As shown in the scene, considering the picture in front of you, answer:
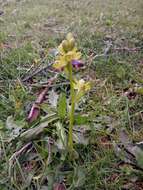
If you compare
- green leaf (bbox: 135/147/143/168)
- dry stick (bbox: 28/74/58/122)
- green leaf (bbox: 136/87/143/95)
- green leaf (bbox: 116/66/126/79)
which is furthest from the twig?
green leaf (bbox: 116/66/126/79)

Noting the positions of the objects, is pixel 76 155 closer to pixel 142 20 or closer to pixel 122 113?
pixel 122 113

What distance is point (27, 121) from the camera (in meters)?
1.75

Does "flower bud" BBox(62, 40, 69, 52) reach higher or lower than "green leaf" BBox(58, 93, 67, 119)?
higher

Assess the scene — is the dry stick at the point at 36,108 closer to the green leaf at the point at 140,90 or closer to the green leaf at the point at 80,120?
the green leaf at the point at 80,120

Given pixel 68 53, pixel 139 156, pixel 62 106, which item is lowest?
pixel 139 156

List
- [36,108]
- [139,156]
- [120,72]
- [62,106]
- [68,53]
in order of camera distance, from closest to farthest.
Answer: [68,53] → [139,156] → [62,106] → [36,108] → [120,72]

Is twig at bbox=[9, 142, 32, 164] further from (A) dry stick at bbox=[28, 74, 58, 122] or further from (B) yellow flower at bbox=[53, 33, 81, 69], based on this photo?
(B) yellow flower at bbox=[53, 33, 81, 69]

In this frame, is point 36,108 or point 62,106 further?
point 36,108

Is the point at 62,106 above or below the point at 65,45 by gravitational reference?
below

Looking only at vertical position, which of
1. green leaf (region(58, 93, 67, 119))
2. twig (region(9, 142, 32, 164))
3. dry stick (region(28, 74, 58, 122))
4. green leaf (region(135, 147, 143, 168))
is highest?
green leaf (region(58, 93, 67, 119))

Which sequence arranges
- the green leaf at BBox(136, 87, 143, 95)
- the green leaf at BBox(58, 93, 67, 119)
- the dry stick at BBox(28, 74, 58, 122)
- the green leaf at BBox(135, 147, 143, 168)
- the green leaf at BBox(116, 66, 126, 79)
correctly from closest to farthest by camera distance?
1. the green leaf at BBox(135, 147, 143, 168)
2. the green leaf at BBox(58, 93, 67, 119)
3. the dry stick at BBox(28, 74, 58, 122)
4. the green leaf at BBox(136, 87, 143, 95)
5. the green leaf at BBox(116, 66, 126, 79)

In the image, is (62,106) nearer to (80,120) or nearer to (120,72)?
(80,120)

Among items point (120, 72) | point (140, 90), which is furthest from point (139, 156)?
point (120, 72)

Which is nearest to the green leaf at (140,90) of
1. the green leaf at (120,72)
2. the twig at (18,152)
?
the green leaf at (120,72)
